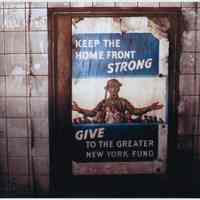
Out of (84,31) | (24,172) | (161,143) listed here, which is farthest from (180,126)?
(24,172)

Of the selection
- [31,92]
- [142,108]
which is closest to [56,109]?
[31,92]

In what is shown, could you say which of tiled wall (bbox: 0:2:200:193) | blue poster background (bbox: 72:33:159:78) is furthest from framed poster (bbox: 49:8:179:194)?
tiled wall (bbox: 0:2:200:193)

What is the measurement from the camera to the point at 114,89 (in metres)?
4.42

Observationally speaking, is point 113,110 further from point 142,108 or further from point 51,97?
point 51,97

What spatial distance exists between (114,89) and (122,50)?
453mm

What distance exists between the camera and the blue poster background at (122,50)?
4.36 metres

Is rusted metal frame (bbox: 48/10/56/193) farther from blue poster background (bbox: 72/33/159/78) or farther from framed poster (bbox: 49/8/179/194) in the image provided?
blue poster background (bbox: 72/33/159/78)

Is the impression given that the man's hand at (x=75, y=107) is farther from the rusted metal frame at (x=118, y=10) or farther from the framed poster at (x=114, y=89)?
the rusted metal frame at (x=118, y=10)

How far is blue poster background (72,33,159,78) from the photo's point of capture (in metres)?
4.36

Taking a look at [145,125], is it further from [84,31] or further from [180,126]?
[84,31]

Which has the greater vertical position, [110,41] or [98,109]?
[110,41]

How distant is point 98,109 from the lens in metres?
4.45

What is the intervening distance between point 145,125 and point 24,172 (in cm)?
152

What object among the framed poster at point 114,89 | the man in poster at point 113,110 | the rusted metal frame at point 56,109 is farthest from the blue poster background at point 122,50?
the man in poster at point 113,110
